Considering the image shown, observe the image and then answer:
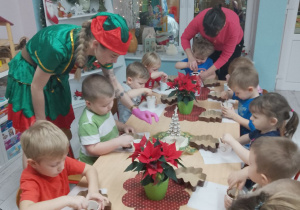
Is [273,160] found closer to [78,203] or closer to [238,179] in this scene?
[238,179]

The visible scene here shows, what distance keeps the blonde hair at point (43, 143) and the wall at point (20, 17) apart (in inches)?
105

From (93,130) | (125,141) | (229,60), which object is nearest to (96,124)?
(93,130)

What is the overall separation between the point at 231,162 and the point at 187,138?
282 mm

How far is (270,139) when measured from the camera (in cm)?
115

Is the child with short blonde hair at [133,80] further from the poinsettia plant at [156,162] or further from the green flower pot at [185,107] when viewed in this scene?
the poinsettia plant at [156,162]

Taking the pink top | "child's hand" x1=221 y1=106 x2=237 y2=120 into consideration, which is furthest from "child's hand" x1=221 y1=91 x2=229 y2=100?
the pink top

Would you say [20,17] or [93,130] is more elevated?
[20,17]

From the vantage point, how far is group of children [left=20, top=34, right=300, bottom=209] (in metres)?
1.11

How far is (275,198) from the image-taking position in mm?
675

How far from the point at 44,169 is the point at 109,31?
71 cm

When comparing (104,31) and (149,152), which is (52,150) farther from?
(104,31)

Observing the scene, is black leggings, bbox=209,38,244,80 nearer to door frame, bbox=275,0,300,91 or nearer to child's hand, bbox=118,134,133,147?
door frame, bbox=275,0,300,91

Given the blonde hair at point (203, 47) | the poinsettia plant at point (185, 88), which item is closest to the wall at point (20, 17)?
the blonde hair at point (203, 47)

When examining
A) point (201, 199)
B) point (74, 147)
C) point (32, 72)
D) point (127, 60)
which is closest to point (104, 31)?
point (32, 72)
